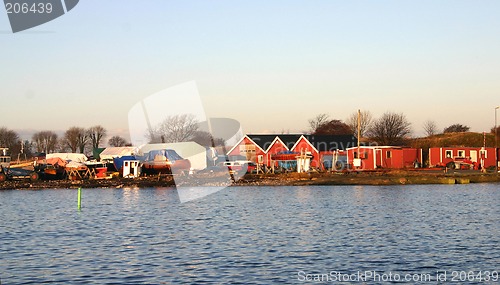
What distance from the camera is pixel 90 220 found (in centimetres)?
4269

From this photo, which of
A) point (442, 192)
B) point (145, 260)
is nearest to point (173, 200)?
point (442, 192)

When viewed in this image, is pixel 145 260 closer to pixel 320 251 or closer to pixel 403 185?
pixel 320 251

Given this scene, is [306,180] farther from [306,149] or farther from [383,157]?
[306,149]

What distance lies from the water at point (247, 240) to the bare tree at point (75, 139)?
115474 mm

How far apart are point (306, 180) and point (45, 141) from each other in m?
121

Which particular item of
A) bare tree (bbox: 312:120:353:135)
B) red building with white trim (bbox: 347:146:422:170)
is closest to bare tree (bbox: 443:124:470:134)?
bare tree (bbox: 312:120:353:135)

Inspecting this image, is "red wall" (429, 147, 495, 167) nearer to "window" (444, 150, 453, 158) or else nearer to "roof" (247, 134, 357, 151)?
"window" (444, 150, 453, 158)

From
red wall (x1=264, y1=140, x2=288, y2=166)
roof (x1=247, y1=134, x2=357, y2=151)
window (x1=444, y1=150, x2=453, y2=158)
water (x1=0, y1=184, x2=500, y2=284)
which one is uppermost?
roof (x1=247, y1=134, x2=357, y2=151)

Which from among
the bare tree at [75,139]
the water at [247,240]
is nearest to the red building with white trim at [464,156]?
the water at [247,240]

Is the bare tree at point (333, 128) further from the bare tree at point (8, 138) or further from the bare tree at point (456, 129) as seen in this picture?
the bare tree at point (8, 138)

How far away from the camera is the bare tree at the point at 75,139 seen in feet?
561

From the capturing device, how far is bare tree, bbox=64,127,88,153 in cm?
17100

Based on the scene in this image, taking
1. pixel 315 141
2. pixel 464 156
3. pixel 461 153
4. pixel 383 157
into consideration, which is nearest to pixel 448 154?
pixel 461 153

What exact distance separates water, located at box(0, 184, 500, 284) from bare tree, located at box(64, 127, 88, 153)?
115474 millimetres
